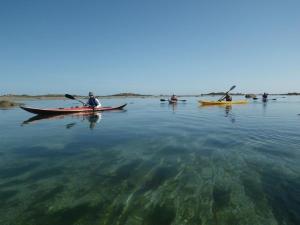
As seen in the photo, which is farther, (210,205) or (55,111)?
(55,111)

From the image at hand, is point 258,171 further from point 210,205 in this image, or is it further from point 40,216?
point 40,216

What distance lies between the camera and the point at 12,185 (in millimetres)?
7711

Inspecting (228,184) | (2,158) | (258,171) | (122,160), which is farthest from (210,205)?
(2,158)

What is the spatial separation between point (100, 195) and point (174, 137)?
9382 millimetres

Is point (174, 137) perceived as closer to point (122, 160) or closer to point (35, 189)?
point (122, 160)

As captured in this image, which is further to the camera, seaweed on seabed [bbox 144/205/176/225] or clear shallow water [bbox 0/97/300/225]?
clear shallow water [bbox 0/97/300/225]

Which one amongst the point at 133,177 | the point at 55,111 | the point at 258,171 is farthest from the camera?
the point at 55,111

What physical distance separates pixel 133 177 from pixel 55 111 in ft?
77.5

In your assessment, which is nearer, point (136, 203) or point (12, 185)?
point (136, 203)

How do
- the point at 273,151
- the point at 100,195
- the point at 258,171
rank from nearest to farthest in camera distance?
the point at 100,195, the point at 258,171, the point at 273,151

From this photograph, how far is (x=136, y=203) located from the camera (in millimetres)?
6434

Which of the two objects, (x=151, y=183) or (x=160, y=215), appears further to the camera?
(x=151, y=183)

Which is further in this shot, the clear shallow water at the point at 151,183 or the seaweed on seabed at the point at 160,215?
the clear shallow water at the point at 151,183

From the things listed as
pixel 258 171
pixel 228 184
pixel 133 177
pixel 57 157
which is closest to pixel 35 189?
pixel 133 177
